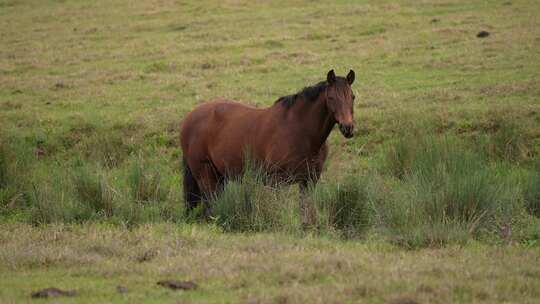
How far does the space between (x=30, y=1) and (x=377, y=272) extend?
3020 centimetres

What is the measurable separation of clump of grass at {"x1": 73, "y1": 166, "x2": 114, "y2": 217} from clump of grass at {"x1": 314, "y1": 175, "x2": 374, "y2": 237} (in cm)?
237

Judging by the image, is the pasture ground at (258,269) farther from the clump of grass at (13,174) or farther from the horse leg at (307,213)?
the clump of grass at (13,174)

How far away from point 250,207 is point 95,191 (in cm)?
193

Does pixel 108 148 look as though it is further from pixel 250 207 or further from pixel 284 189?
pixel 250 207

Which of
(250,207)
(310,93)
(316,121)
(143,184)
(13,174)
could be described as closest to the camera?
(250,207)

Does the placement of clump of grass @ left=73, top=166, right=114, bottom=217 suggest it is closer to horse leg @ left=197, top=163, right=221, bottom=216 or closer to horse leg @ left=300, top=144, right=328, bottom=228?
horse leg @ left=197, top=163, right=221, bottom=216

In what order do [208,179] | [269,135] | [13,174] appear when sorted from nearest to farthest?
[269,135] → [208,179] → [13,174]

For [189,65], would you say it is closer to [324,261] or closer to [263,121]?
[263,121]

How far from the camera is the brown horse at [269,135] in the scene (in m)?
9.84

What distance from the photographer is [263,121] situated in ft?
34.3

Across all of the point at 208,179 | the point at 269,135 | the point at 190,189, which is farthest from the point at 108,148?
the point at 269,135

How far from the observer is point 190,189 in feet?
36.5

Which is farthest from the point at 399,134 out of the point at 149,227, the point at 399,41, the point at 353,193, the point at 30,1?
the point at 30,1

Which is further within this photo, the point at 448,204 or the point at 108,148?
the point at 108,148
